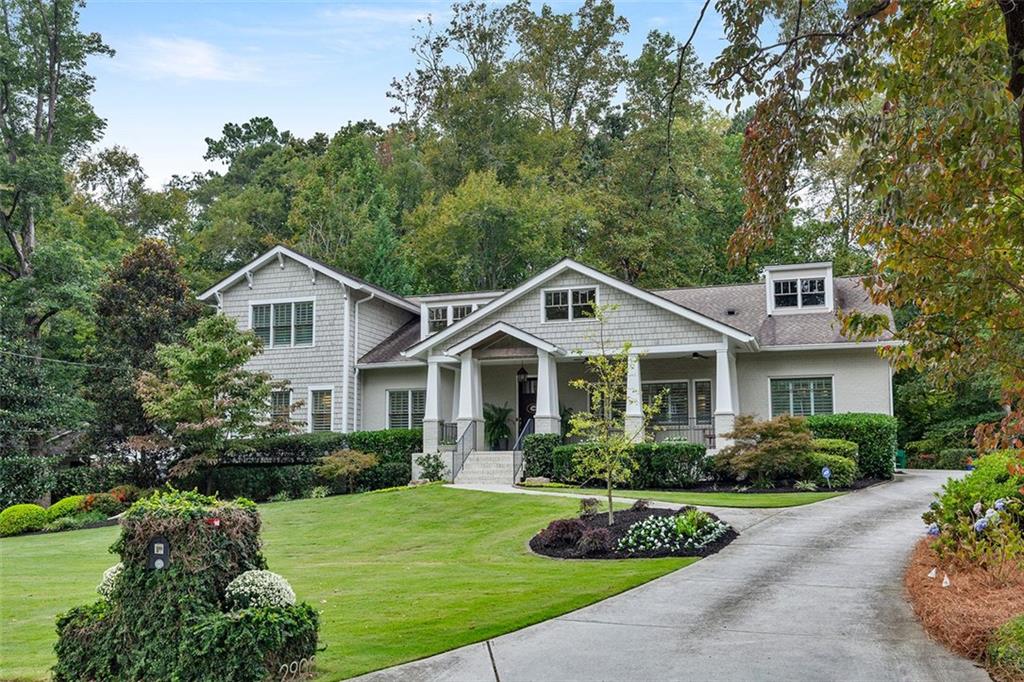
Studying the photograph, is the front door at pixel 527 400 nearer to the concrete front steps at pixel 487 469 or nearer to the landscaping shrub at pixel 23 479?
the concrete front steps at pixel 487 469

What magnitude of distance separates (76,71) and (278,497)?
59.6 feet

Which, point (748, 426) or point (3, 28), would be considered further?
point (3, 28)

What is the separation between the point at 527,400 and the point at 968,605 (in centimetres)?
1994

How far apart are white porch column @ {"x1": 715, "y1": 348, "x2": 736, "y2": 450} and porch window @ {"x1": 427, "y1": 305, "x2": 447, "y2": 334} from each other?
9.33 metres

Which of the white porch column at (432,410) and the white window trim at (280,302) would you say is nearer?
the white porch column at (432,410)

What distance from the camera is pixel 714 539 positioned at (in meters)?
13.5

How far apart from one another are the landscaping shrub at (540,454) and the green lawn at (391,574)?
9.19 feet

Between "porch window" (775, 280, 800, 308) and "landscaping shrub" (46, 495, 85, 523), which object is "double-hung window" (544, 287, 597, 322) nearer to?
"porch window" (775, 280, 800, 308)

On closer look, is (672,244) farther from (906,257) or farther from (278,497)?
(906,257)

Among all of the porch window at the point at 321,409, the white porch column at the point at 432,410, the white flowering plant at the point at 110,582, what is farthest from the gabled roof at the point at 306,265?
the white flowering plant at the point at 110,582

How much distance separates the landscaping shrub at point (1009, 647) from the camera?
675 centimetres

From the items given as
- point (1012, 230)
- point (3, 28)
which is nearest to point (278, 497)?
point (3, 28)

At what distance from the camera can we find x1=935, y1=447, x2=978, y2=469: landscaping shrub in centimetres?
3049

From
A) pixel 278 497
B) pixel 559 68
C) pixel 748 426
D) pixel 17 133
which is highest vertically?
pixel 559 68
